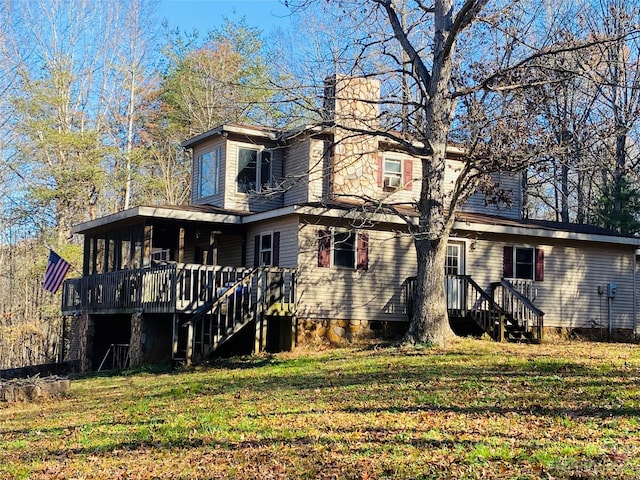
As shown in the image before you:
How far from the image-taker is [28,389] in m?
15.5

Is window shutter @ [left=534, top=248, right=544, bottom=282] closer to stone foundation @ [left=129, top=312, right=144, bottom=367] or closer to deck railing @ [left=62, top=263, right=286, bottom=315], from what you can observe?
deck railing @ [left=62, top=263, right=286, bottom=315]

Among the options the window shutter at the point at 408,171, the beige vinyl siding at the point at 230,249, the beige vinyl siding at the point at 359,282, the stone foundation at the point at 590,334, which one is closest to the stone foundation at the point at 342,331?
the beige vinyl siding at the point at 359,282

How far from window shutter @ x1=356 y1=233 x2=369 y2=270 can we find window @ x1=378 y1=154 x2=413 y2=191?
2681mm

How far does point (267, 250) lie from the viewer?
2228 centimetres

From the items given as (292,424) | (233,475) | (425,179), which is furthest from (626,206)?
(233,475)

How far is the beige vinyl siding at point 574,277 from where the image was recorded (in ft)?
76.9

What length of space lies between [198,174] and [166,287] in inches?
262

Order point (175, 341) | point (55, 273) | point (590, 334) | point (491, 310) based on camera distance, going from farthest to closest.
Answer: point (590, 334), point (55, 273), point (491, 310), point (175, 341)

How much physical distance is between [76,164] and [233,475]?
97.3ft

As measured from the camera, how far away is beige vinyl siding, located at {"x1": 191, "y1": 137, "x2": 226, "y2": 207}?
23.9 meters

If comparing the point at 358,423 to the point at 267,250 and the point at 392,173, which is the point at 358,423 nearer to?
the point at 267,250

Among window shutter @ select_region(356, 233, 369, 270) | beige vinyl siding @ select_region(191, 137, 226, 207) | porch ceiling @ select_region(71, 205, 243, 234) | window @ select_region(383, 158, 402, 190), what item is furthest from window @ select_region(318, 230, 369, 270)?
beige vinyl siding @ select_region(191, 137, 226, 207)

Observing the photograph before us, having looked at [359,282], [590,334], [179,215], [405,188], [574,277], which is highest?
[405,188]

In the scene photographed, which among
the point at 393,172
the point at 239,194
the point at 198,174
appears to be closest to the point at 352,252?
the point at 393,172
